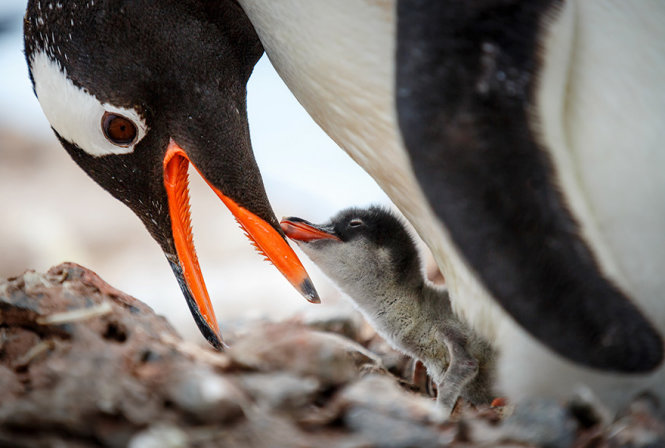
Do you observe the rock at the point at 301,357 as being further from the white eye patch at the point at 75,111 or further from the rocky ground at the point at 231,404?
the white eye patch at the point at 75,111

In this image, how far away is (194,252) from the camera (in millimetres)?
1253

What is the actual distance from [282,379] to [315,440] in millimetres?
87

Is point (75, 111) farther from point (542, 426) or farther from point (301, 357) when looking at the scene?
point (542, 426)

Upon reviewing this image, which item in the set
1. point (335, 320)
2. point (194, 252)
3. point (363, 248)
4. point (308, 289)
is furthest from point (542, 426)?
point (335, 320)

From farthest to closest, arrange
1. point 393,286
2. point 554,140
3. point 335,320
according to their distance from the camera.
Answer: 1. point 335,320
2. point 393,286
3. point 554,140

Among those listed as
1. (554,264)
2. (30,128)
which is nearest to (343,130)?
(554,264)

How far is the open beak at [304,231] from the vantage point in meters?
1.56

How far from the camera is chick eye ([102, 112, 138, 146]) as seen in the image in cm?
120

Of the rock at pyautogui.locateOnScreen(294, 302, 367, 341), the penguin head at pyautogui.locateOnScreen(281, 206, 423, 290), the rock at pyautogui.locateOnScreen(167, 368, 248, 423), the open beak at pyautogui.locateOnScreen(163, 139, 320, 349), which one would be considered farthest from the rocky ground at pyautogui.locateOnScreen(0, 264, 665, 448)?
the rock at pyautogui.locateOnScreen(294, 302, 367, 341)

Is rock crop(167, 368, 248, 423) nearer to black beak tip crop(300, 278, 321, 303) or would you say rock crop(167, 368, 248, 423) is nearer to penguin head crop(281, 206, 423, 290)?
black beak tip crop(300, 278, 321, 303)

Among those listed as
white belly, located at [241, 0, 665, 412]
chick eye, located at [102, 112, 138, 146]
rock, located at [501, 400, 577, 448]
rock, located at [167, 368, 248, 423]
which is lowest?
rock, located at [501, 400, 577, 448]

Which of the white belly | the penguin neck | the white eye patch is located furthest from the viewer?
the white eye patch

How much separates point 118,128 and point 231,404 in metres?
0.68

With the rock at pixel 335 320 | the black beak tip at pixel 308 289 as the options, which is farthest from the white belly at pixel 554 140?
the rock at pixel 335 320
